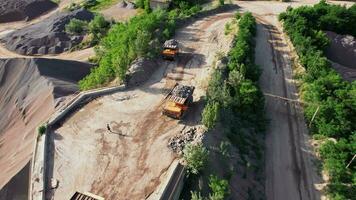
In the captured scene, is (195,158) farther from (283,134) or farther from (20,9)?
(20,9)

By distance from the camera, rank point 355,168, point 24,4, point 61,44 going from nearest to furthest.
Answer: point 355,168, point 61,44, point 24,4

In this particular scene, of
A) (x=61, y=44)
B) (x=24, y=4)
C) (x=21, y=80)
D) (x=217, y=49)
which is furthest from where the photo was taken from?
(x=24, y=4)

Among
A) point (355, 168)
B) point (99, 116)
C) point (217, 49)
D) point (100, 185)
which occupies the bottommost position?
point (355, 168)

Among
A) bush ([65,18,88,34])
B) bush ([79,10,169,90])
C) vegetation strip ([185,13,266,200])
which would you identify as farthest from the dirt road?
bush ([65,18,88,34])

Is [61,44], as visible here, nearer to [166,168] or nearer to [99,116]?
[99,116]

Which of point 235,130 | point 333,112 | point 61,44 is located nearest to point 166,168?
point 235,130

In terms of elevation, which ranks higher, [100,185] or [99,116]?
[99,116]

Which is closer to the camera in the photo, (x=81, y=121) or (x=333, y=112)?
(x=81, y=121)
